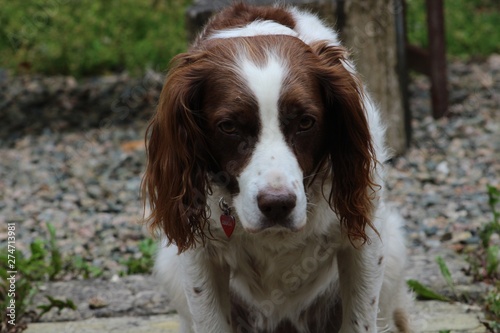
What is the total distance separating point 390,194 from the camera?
5.79 m

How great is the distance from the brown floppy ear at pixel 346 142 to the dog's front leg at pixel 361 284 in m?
0.14

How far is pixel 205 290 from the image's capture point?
327 centimetres

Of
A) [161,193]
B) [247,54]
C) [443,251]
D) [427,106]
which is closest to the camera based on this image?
[247,54]

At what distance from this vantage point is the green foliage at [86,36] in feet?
28.2

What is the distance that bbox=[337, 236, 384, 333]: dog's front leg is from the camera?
3246mm

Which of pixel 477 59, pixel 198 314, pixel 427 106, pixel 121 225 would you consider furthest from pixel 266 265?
pixel 477 59

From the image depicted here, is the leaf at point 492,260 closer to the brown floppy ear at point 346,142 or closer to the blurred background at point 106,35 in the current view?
the brown floppy ear at point 346,142

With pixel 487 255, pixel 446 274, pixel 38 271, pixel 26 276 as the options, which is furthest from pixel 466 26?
pixel 26 276

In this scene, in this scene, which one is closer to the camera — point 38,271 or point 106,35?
point 38,271

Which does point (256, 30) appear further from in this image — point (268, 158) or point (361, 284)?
point (361, 284)

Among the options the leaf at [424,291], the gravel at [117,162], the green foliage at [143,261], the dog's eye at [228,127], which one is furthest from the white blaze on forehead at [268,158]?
the gravel at [117,162]

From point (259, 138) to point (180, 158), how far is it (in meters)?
0.33

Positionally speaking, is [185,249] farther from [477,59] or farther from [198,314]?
[477,59]

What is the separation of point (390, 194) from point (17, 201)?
245cm
